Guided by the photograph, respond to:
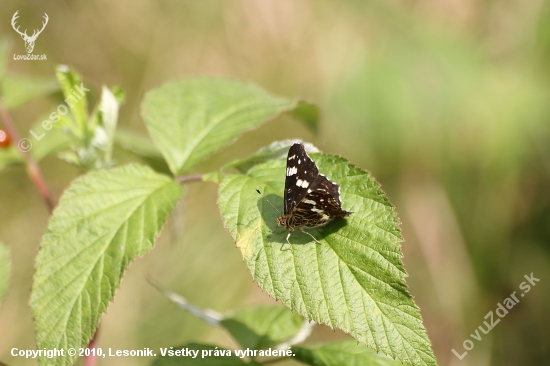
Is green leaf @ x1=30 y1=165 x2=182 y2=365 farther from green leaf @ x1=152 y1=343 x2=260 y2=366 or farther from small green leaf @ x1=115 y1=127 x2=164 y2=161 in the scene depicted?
small green leaf @ x1=115 y1=127 x2=164 y2=161

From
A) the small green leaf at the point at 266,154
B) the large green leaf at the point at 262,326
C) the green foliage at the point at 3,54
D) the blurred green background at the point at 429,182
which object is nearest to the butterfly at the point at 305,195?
the small green leaf at the point at 266,154

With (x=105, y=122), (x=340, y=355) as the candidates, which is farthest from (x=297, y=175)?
(x=105, y=122)

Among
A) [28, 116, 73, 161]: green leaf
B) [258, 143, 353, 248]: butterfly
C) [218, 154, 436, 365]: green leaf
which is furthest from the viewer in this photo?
[28, 116, 73, 161]: green leaf

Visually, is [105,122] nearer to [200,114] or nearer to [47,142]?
[200,114]

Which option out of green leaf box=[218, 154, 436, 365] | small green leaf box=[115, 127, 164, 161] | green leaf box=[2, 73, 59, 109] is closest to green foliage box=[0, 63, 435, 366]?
green leaf box=[218, 154, 436, 365]

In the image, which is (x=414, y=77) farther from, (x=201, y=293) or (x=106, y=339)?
(x=106, y=339)

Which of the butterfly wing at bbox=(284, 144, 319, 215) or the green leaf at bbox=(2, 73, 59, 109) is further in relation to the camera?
the green leaf at bbox=(2, 73, 59, 109)


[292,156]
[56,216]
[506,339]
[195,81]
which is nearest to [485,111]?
[506,339]
